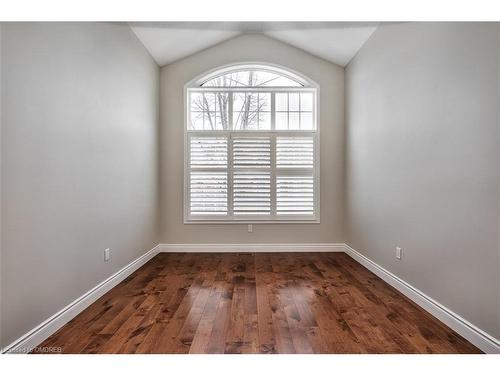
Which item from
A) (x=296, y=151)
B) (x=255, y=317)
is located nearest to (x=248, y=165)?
(x=296, y=151)

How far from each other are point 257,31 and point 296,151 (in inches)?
71.5

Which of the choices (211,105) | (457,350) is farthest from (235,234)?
(457,350)

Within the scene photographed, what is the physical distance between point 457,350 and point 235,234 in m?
2.96

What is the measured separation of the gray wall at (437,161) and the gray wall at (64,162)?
2.70 metres

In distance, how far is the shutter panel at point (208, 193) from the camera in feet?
14.0

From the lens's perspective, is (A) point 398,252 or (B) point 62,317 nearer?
(B) point 62,317

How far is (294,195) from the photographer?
429cm

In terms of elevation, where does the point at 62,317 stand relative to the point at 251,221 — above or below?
below

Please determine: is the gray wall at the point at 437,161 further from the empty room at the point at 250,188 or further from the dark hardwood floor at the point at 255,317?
the dark hardwood floor at the point at 255,317

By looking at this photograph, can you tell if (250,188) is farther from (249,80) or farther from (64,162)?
(64,162)

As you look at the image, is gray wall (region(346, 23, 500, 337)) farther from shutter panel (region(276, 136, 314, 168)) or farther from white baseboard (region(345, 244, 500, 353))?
shutter panel (region(276, 136, 314, 168))

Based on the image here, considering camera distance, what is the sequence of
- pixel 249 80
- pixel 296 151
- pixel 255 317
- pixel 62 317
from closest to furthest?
pixel 62 317 < pixel 255 317 < pixel 296 151 < pixel 249 80

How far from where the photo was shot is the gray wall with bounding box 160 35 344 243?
427 cm

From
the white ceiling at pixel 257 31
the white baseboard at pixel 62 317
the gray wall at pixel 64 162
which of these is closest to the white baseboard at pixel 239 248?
the gray wall at pixel 64 162
